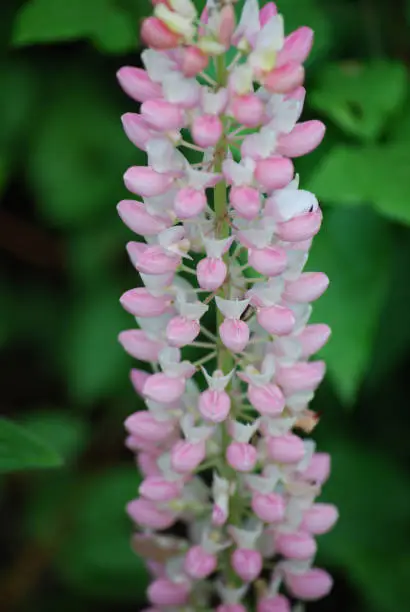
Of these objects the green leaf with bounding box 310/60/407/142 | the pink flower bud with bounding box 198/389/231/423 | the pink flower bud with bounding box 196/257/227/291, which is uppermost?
the green leaf with bounding box 310/60/407/142

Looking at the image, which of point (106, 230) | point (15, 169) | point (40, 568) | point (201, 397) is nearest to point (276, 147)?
point (201, 397)

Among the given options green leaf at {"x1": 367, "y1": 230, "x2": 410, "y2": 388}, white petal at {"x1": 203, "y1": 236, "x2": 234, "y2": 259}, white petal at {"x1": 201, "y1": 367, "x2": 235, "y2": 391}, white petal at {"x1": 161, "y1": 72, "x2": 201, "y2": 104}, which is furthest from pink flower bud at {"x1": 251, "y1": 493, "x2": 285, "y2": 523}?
green leaf at {"x1": 367, "y1": 230, "x2": 410, "y2": 388}

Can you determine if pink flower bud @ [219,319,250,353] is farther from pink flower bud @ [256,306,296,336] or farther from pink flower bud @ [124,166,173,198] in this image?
pink flower bud @ [124,166,173,198]

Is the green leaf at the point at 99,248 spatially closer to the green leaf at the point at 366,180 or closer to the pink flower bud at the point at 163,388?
the green leaf at the point at 366,180

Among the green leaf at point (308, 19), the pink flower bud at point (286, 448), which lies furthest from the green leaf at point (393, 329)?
the pink flower bud at point (286, 448)

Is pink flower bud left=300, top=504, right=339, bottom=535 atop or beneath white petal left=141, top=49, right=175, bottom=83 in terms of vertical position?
beneath
